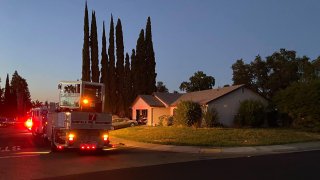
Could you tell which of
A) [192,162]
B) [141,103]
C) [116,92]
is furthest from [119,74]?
[192,162]

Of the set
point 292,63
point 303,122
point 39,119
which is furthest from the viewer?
point 292,63

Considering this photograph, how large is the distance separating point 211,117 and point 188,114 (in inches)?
79.6

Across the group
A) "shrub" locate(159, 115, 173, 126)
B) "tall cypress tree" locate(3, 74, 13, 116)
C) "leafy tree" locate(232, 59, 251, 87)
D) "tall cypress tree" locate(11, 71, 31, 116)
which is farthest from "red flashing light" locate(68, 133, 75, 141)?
"tall cypress tree" locate(11, 71, 31, 116)

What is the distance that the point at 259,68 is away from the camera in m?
69.5

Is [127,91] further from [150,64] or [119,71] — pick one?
[150,64]

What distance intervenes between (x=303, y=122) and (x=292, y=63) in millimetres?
28647

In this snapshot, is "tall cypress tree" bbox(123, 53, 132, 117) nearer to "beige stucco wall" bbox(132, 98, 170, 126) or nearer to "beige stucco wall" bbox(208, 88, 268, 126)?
"beige stucco wall" bbox(132, 98, 170, 126)

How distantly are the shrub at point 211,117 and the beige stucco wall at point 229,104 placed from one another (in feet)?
4.81

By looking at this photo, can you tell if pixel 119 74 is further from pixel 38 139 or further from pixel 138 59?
pixel 38 139

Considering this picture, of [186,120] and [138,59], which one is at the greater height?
[138,59]

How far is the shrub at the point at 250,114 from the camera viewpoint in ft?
138

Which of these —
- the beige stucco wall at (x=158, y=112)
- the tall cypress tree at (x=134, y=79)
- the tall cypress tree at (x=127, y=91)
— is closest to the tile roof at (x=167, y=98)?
the beige stucco wall at (x=158, y=112)

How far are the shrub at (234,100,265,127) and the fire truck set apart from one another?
20.6m

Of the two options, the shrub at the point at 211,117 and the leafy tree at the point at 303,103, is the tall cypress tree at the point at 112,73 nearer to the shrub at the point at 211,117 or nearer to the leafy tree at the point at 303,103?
the shrub at the point at 211,117
